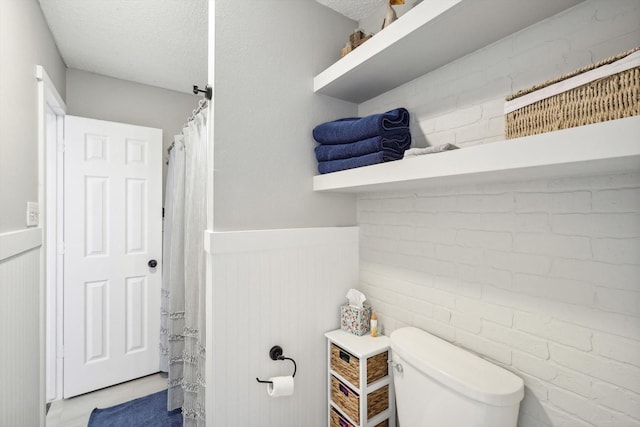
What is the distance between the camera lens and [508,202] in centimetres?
95

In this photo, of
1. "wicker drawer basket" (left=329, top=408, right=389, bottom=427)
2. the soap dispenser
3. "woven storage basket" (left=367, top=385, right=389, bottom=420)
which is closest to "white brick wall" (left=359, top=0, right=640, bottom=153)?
the soap dispenser

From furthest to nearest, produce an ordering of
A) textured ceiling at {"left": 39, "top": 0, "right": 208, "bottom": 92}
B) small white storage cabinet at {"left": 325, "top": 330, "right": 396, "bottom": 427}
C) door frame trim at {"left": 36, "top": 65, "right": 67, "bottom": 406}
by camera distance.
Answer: door frame trim at {"left": 36, "top": 65, "right": 67, "bottom": 406} → textured ceiling at {"left": 39, "top": 0, "right": 208, "bottom": 92} → small white storage cabinet at {"left": 325, "top": 330, "right": 396, "bottom": 427}

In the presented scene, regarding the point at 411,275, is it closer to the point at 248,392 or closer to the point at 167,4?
the point at 248,392

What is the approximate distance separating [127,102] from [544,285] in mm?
3022

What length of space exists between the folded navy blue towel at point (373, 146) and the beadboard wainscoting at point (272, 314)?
1.30 ft

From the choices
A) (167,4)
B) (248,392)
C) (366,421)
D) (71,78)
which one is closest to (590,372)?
(366,421)

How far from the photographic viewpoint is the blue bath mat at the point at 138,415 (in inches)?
70.4

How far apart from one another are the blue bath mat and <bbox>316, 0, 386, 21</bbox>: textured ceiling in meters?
2.62

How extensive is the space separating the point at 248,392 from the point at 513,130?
1.36 metres

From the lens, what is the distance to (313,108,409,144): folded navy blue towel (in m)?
1.08

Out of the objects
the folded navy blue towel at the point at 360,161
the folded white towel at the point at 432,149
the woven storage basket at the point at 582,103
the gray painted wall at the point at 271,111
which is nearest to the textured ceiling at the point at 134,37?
the gray painted wall at the point at 271,111

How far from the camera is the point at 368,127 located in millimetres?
1099

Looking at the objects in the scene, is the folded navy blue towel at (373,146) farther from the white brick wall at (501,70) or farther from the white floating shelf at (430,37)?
the white floating shelf at (430,37)

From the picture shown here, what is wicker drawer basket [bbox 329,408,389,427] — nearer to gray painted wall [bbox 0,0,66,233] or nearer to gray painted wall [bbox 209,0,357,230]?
gray painted wall [bbox 209,0,357,230]
